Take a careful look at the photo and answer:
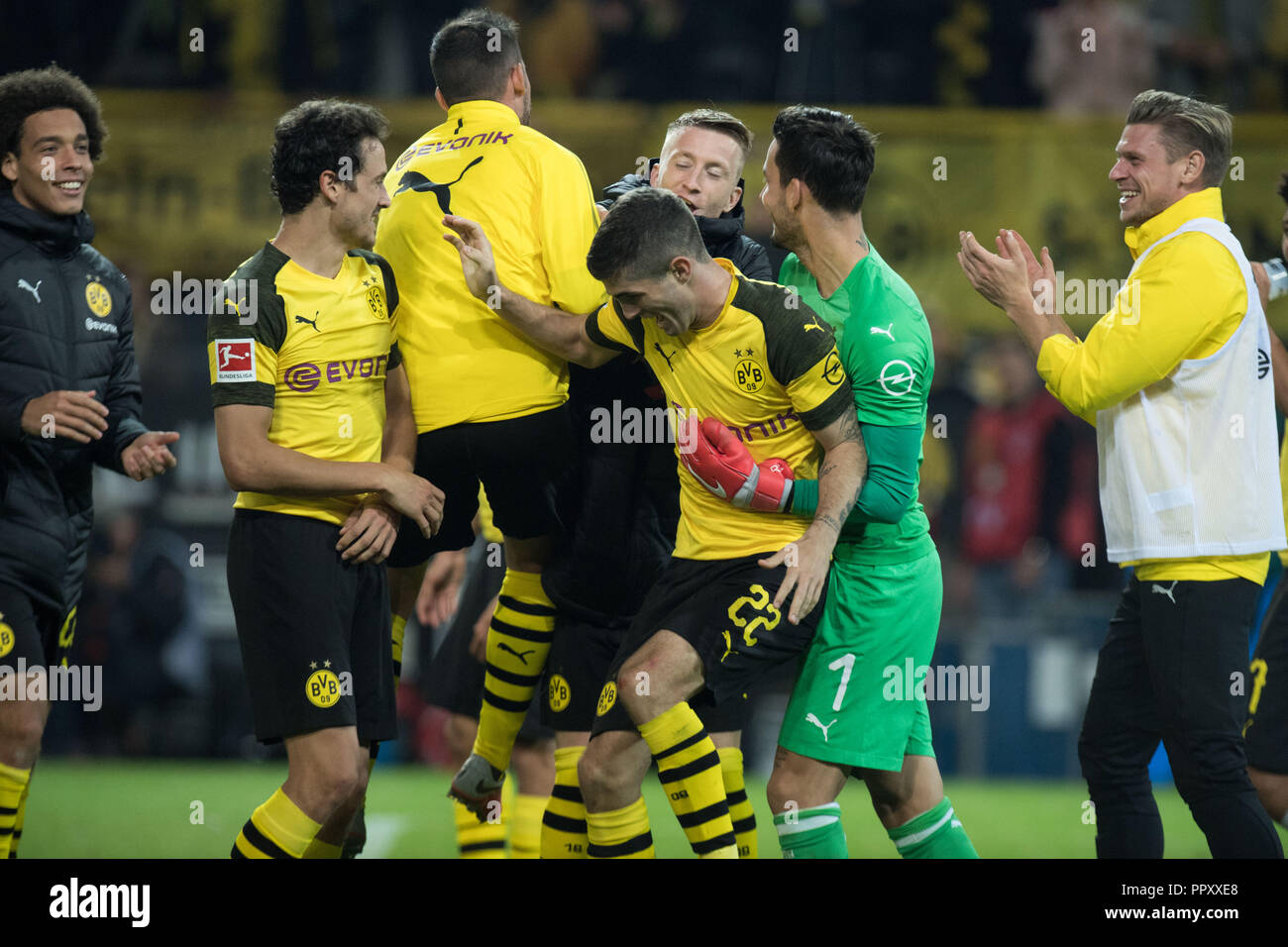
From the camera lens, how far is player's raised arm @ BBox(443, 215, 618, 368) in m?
4.07

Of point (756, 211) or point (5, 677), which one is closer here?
point (5, 677)

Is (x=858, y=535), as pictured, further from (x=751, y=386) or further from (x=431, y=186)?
(x=431, y=186)

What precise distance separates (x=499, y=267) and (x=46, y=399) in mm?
1409

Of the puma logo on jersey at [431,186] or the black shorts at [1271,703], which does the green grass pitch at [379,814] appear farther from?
the puma logo on jersey at [431,186]

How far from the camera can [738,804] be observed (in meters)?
4.84

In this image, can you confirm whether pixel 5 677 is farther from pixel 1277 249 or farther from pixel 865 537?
pixel 1277 249

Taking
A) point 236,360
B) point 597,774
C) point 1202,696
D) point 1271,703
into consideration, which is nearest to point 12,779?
point 236,360

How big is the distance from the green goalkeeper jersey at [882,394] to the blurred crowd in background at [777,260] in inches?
216

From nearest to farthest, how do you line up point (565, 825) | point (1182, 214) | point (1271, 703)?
1. point (1182, 214)
2. point (565, 825)
3. point (1271, 703)

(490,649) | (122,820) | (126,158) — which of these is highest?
(126,158)

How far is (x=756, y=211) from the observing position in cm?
1042

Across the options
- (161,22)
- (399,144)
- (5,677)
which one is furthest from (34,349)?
(161,22)

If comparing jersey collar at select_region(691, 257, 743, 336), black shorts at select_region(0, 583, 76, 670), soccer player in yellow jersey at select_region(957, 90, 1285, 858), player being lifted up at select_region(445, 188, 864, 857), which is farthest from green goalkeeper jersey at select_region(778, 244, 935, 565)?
black shorts at select_region(0, 583, 76, 670)

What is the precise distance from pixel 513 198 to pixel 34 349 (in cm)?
156
